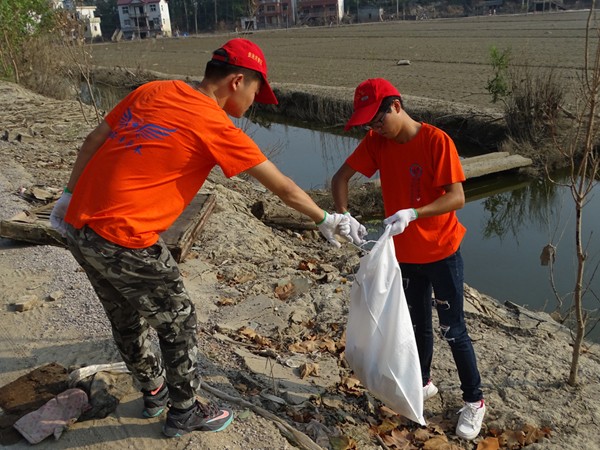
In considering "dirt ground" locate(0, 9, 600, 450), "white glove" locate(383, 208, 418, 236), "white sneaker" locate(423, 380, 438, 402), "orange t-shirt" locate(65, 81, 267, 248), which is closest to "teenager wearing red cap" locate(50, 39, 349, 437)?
"orange t-shirt" locate(65, 81, 267, 248)

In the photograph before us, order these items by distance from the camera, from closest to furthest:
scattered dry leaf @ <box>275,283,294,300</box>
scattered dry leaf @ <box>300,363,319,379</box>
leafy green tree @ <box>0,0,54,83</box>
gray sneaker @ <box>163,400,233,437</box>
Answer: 1. gray sneaker @ <box>163,400,233,437</box>
2. scattered dry leaf @ <box>300,363,319,379</box>
3. scattered dry leaf @ <box>275,283,294,300</box>
4. leafy green tree @ <box>0,0,54,83</box>

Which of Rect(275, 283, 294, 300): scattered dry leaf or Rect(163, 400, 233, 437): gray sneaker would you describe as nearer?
Rect(163, 400, 233, 437): gray sneaker

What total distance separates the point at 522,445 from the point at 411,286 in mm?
1098

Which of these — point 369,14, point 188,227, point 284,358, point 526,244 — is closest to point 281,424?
point 284,358

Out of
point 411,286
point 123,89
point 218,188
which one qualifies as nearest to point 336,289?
point 411,286

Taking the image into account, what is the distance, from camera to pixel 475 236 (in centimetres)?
827

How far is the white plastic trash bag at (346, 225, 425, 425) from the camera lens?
263 centimetres

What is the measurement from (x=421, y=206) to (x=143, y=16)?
76.6 m

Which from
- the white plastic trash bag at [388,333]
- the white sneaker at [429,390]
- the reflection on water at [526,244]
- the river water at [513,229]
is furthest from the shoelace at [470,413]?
the reflection on water at [526,244]

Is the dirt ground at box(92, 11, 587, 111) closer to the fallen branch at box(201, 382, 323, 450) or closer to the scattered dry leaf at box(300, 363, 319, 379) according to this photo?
the scattered dry leaf at box(300, 363, 319, 379)

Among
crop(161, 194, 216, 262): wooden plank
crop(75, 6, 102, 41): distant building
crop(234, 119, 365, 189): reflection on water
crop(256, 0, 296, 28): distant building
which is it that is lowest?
crop(234, 119, 365, 189): reflection on water

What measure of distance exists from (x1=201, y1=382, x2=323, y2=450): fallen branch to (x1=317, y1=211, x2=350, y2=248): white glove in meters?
0.92

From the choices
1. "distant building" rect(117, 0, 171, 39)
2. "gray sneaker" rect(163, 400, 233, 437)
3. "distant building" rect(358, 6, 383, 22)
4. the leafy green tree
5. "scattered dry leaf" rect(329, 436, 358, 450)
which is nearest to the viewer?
"gray sneaker" rect(163, 400, 233, 437)

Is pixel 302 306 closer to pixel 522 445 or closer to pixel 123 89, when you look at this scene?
pixel 522 445
